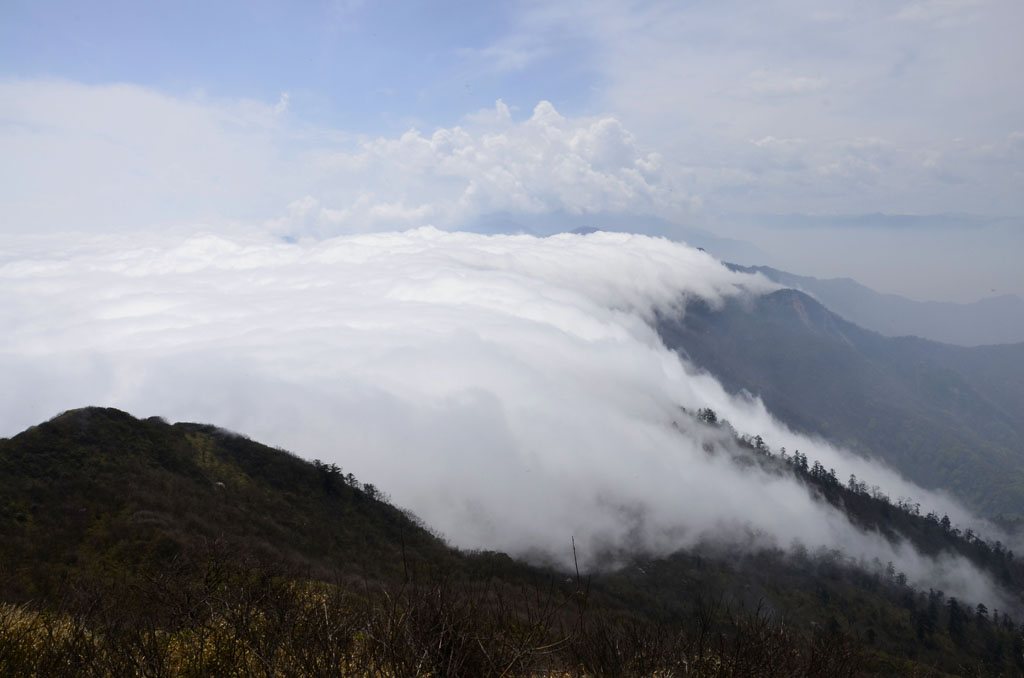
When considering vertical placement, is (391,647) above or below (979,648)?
above

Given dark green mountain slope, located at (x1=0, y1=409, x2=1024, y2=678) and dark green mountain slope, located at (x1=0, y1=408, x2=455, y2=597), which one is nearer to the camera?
dark green mountain slope, located at (x1=0, y1=409, x2=1024, y2=678)

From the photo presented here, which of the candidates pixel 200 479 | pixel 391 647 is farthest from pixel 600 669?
pixel 200 479

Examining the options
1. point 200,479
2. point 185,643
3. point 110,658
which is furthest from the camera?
point 200,479

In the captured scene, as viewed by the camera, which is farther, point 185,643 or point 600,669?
point 185,643

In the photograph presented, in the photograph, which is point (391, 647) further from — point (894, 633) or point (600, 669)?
point (894, 633)

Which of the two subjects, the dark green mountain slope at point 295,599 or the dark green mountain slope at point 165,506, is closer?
the dark green mountain slope at point 295,599

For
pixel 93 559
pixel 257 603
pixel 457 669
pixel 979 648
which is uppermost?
pixel 457 669

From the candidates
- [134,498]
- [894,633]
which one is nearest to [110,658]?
[134,498]

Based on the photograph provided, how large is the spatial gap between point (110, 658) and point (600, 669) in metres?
16.4

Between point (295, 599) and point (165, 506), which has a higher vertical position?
point (295, 599)

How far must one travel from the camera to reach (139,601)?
1795 inches

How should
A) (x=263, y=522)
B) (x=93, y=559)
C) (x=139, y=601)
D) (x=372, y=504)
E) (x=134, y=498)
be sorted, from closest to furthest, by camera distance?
1. (x=139, y=601)
2. (x=93, y=559)
3. (x=134, y=498)
4. (x=263, y=522)
5. (x=372, y=504)

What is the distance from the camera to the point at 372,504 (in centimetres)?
14750

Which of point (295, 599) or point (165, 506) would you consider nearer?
point (295, 599)
